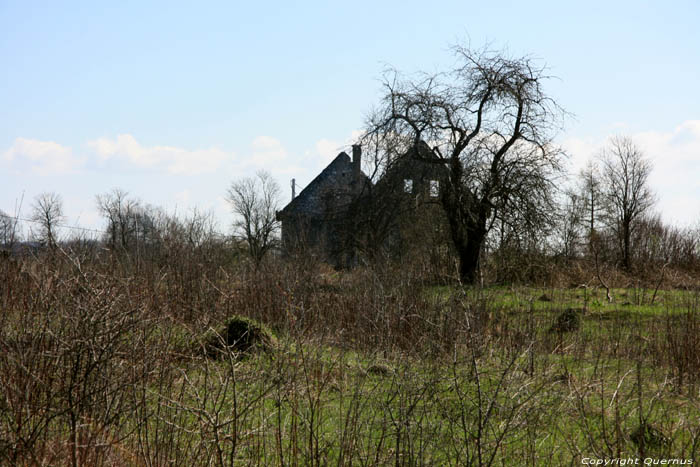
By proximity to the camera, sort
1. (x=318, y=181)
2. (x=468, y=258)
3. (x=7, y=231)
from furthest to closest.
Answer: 1. (x=318, y=181)
2. (x=468, y=258)
3. (x=7, y=231)

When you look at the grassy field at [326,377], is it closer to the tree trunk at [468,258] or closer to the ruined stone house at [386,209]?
the ruined stone house at [386,209]

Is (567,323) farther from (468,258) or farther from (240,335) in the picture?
(468,258)

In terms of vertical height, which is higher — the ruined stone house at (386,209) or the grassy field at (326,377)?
the ruined stone house at (386,209)

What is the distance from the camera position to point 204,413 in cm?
381

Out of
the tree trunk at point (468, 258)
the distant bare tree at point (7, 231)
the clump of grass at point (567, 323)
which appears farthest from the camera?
the tree trunk at point (468, 258)

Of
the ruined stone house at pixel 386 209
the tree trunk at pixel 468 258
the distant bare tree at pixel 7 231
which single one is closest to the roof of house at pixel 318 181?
the ruined stone house at pixel 386 209

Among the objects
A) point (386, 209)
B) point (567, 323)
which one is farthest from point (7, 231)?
point (386, 209)

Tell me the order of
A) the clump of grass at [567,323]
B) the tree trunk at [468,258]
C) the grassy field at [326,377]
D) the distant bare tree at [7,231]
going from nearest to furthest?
the grassy field at [326,377]
the distant bare tree at [7,231]
the clump of grass at [567,323]
the tree trunk at [468,258]

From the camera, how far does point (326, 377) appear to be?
5.29m

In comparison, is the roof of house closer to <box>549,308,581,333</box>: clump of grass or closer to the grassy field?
the grassy field

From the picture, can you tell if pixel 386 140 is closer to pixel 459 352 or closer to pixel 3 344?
pixel 459 352

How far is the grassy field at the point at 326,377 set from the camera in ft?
14.8

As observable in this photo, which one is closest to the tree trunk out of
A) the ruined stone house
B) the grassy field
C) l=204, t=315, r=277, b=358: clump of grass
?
the ruined stone house

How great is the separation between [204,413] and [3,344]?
206 cm
